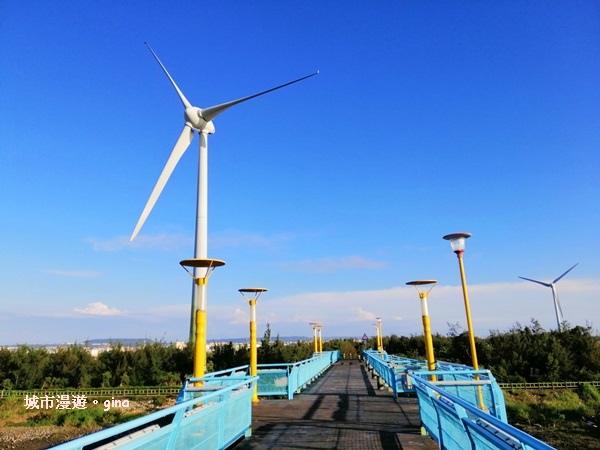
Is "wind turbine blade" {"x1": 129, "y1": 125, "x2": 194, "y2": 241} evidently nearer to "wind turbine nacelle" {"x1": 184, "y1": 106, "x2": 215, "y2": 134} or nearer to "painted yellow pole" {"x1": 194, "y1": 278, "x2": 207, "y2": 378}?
"wind turbine nacelle" {"x1": 184, "y1": 106, "x2": 215, "y2": 134}

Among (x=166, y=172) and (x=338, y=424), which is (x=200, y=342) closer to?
(x=338, y=424)

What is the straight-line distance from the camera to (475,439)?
3793mm

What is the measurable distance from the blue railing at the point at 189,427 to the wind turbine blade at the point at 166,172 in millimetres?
13807

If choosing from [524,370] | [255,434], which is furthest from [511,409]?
[524,370]

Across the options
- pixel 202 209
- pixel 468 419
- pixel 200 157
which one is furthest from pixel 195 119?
Result: pixel 468 419

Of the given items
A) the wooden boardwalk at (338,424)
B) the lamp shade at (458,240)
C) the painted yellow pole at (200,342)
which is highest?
the lamp shade at (458,240)

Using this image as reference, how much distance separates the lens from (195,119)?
25.0 metres

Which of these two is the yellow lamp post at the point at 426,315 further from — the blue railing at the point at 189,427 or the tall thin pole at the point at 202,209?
the tall thin pole at the point at 202,209

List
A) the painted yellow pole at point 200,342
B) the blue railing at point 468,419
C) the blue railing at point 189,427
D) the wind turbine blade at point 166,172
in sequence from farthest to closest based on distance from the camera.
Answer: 1. the wind turbine blade at point 166,172
2. the painted yellow pole at point 200,342
3. the blue railing at point 189,427
4. the blue railing at point 468,419

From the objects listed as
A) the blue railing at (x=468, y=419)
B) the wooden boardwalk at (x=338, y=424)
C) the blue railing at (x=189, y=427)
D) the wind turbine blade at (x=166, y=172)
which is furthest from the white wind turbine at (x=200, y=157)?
the blue railing at (x=468, y=419)

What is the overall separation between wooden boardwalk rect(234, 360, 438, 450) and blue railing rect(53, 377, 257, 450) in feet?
2.15

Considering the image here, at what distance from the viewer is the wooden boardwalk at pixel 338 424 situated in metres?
6.95

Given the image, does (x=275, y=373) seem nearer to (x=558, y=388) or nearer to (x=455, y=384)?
(x=455, y=384)

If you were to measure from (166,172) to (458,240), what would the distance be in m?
15.8
